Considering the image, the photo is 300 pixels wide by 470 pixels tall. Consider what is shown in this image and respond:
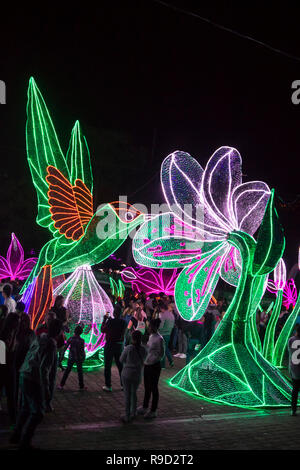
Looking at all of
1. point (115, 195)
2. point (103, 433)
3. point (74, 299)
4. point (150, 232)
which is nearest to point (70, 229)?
point (74, 299)

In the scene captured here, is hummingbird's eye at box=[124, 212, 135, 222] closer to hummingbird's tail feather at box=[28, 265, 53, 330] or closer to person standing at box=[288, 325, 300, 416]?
hummingbird's tail feather at box=[28, 265, 53, 330]

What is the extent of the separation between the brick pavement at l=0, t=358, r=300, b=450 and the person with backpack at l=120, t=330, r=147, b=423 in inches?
8.3

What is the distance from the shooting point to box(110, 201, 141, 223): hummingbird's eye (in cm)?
986

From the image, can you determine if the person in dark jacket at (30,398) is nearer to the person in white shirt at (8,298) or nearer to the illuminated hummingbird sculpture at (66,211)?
the person in white shirt at (8,298)

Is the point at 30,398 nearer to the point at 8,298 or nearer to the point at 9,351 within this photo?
the point at 9,351

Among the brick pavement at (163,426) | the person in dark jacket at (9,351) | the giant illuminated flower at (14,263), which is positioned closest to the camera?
the brick pavement at (163,426)

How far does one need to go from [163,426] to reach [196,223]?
3.64 metres

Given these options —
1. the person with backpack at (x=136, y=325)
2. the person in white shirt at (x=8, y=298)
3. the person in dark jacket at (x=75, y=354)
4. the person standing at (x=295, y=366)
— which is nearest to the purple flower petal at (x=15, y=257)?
the person with backpack at (x=136, y=325)

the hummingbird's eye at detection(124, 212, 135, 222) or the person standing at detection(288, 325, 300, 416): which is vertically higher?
the hummingbird's eye at detection(124, 212, 135, 222)

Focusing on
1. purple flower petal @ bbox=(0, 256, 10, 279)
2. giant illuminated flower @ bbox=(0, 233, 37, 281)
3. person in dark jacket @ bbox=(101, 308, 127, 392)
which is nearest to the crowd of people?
person in dark jacket @ bbox=(101, 308, 127, 392)

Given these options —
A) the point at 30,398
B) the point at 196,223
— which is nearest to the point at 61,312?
the point at 196,223

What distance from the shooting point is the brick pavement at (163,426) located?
5789 millimetres

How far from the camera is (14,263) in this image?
20.0 meters

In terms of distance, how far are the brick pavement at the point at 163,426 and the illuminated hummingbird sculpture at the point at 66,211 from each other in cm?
284
